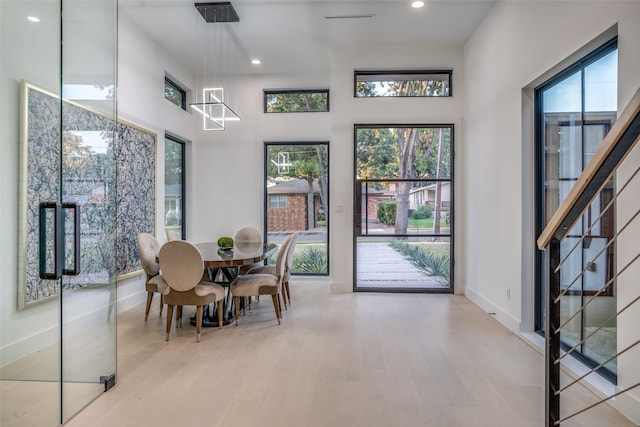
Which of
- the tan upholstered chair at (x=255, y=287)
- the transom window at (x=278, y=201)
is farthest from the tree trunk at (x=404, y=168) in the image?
the tan upholstered chair at (x=255, y=287)

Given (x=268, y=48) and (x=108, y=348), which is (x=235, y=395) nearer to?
(x=108, y=348)

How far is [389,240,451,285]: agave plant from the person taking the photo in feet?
16.8

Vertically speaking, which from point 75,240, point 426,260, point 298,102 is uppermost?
point 298,102

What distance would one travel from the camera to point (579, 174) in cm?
271

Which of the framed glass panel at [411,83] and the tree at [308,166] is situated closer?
the framed glass panel at [411,83]

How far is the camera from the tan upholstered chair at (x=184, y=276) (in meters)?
3.14

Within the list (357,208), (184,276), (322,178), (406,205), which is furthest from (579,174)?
(322,178)

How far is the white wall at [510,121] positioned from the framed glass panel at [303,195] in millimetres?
2227

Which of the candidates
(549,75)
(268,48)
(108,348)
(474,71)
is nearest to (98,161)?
(108,348)

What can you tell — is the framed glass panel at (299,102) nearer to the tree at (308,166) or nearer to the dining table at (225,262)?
the tree at (308,166)

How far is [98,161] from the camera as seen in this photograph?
8.19ft

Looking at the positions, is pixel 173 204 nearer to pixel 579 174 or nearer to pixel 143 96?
pixel 143 96

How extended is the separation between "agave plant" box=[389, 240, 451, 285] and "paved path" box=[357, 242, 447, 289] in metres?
0.06

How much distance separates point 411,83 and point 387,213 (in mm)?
1938
